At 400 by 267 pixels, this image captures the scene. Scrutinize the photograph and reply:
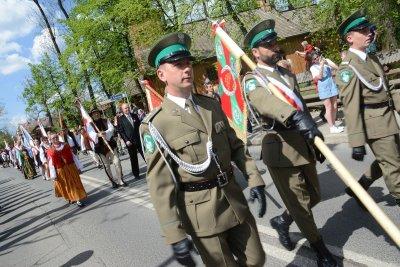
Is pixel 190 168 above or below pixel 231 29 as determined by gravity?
below

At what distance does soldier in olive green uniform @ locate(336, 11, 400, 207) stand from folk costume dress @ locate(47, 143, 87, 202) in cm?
761

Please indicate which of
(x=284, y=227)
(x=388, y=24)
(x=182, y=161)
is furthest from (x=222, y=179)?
(x=388, y=24)

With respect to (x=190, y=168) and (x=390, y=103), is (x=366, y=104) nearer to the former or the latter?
(x=390, y=103)

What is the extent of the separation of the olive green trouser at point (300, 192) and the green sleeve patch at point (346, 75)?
92 centimetres

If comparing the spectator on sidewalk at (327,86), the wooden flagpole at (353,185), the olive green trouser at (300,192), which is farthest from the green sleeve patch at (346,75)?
the spectator on sidewalk at (327,86)

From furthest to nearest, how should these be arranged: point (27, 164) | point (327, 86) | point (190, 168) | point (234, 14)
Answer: point (27, 164) → point (234, 14) → point (327, 86) → point (190, 168)

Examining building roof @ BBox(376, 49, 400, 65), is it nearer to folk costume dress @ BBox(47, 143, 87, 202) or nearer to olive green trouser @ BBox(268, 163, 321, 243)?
folk costume dress @ BBox(47, 143, 87, 202)

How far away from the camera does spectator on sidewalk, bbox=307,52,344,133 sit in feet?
31.6

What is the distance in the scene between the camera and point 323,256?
148 inches

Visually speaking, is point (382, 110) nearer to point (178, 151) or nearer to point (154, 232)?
point (178, 151)

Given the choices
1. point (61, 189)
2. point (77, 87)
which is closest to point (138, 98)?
point (77, 87)

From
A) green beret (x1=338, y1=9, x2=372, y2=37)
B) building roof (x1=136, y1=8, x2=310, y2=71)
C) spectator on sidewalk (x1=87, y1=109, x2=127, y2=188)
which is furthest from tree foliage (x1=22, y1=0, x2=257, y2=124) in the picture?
green beret (x1=338, y1=9, x2=372, y2=37)

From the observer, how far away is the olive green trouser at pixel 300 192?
3.79 meters

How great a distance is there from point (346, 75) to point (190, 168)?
209 cm
